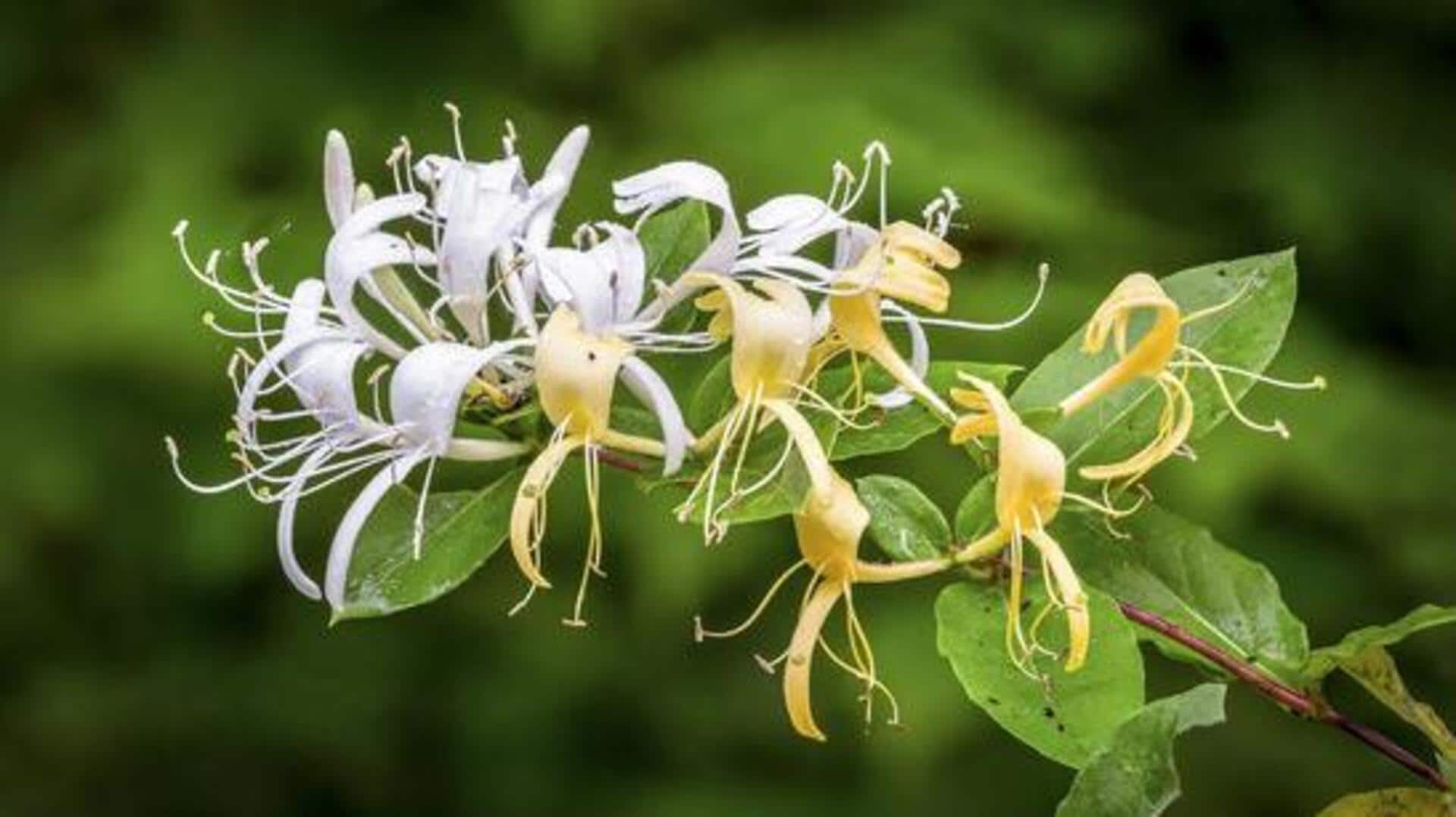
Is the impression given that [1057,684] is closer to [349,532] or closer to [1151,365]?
[1151,365]

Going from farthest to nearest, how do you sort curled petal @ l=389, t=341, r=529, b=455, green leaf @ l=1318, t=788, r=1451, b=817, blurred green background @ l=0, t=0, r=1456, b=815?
blurred green background @ l=0, t=0, r=1456, b=815 → green leaf @ l=1318, t=788, r=1451, b=817 → curled petal @ l=389, t=341, r=529, b=455

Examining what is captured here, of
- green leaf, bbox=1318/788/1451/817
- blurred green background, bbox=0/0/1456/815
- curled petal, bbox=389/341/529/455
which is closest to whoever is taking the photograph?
A: curled petal, bbox=389/341/529/455

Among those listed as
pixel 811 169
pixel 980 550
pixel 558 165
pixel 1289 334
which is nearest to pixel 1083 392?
pixel 980 550

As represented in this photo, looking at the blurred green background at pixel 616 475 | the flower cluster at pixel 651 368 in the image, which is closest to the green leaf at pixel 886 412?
the flower cluster at pixel 651 368

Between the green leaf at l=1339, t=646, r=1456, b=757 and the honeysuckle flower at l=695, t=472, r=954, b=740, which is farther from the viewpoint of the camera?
the green leaf at l=1339, t=646, r=1456, b=757

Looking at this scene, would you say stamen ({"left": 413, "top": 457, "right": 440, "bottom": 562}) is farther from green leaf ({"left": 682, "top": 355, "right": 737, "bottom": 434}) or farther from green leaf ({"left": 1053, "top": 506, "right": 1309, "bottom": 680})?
green leaf ({"left": 1053, "top": 506, "right": 1309, "bottom": 680})

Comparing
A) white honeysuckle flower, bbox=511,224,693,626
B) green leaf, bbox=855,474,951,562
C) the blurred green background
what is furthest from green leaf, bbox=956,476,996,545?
the blurred green background

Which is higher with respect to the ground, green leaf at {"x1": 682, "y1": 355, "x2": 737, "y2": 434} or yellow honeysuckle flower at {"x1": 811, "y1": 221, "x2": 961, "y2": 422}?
yellow honeysuckle flower at {"x1": 811, "y1": 221, "x2": 961, "y2": 422}
